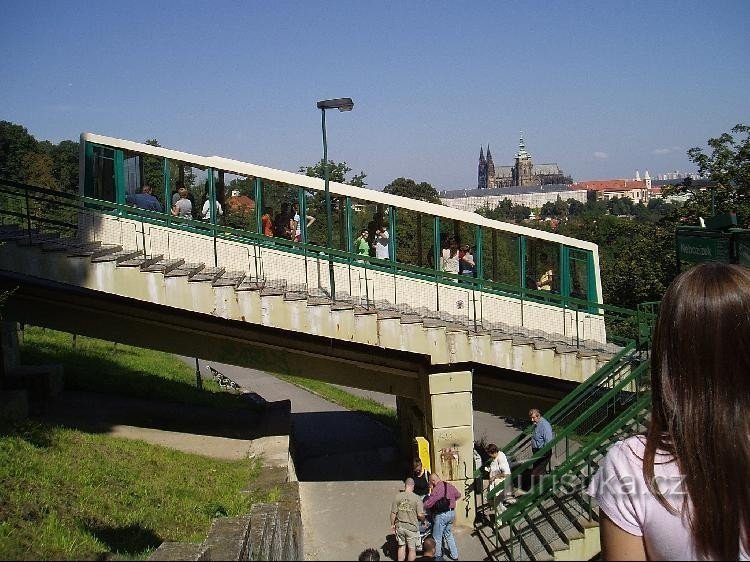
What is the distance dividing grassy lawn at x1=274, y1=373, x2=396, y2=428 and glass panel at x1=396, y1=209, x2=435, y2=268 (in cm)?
549

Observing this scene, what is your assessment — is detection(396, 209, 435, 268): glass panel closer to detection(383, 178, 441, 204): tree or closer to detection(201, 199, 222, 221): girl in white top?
detection(201, 199, 222, 221): girl in white top

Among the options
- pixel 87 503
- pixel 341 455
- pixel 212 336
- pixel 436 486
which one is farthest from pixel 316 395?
pixel 436 486

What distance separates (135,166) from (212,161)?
1.49 meters

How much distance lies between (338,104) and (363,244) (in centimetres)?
273

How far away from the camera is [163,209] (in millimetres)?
14508

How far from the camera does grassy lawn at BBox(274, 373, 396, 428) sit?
20638 millimetres

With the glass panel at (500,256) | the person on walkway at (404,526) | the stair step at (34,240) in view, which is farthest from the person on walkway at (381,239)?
the person on walkway at (404,526)

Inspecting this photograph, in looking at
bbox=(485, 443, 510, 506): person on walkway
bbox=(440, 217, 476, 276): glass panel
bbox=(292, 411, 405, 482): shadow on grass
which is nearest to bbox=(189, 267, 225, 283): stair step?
bbox=(292, 411, 405, 482): shadow on grass

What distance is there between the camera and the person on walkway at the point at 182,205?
14383 millimetres

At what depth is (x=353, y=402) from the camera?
22.9 metres

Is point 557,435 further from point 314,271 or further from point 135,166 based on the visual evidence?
point 135,166

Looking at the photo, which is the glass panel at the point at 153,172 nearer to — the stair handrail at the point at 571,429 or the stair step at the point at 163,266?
the stair step at the point at 163,266

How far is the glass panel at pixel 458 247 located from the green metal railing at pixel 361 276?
0.58 metres

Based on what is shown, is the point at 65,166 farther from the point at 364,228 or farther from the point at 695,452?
the point at 695,452
